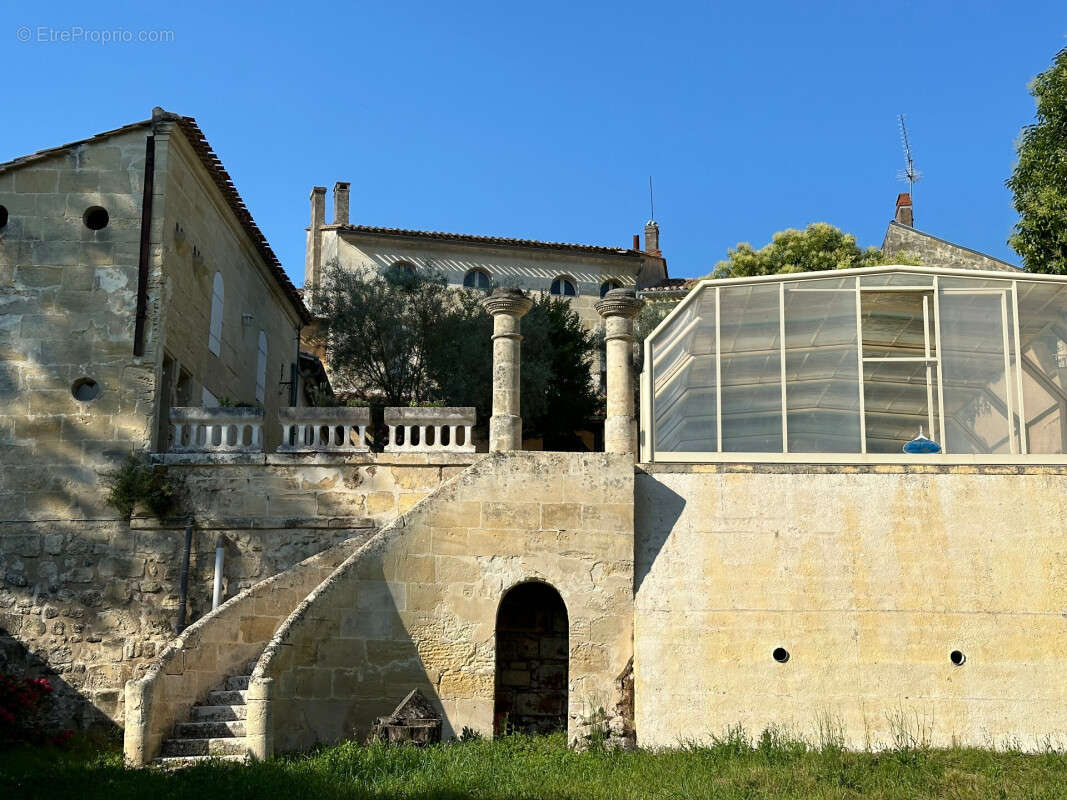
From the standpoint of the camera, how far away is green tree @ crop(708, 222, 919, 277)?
2925cm

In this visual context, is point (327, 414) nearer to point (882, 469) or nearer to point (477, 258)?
point (882, 469)

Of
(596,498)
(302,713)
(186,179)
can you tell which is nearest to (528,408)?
(186,179)

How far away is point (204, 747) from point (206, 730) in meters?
0.33

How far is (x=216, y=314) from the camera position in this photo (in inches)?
768

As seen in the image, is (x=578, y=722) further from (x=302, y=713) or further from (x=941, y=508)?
(x=941, y=508)

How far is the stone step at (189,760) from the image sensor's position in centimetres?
1195

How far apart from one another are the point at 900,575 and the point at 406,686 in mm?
5967

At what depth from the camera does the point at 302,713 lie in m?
12.9

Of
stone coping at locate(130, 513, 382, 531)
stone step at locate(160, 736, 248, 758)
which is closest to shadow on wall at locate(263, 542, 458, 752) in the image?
stone step at locate(160, 736, 248, 758)

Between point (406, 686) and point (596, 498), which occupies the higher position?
point (596, 498)

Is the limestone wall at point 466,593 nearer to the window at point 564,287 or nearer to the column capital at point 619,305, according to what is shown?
the column capital at point 619,305

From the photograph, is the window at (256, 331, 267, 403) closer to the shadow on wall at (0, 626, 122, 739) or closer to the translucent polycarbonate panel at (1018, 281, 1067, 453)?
the shadow on wall at (0, 626, 122, 739)

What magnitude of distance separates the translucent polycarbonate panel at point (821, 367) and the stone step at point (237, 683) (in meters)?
7.21

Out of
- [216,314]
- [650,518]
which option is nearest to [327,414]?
[216,314]
